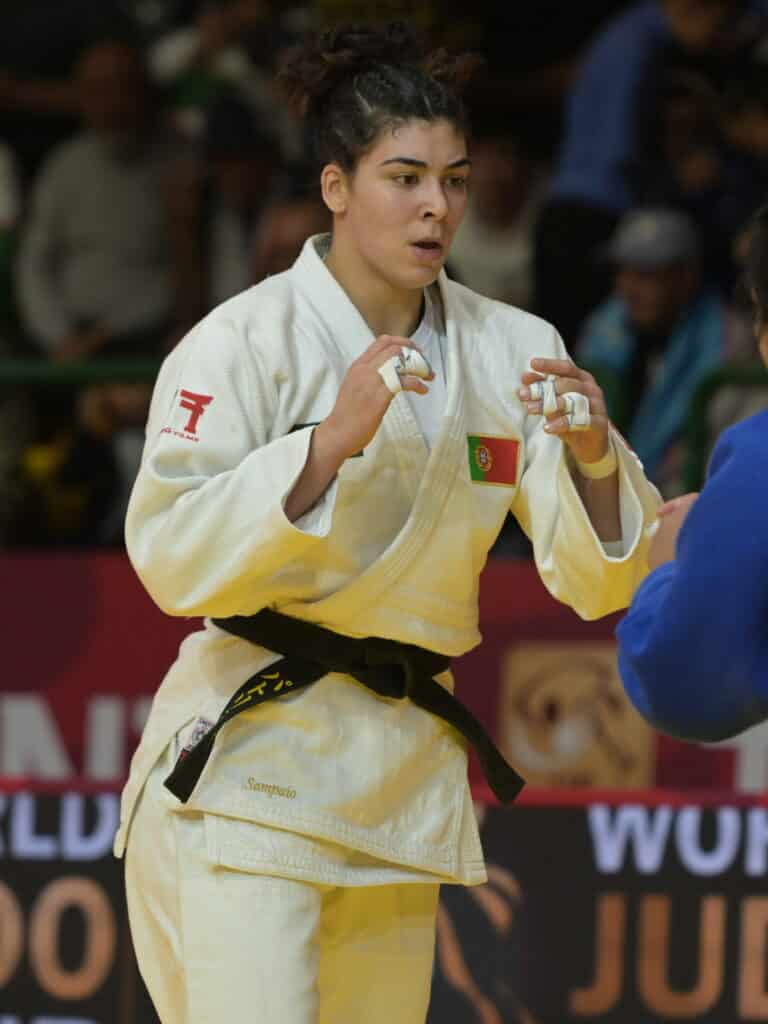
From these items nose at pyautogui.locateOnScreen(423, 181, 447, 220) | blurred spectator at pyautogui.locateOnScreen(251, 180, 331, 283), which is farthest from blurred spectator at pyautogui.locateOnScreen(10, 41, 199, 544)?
nose at pyautogui.locateOnScreen(423, 181, 447, 220)

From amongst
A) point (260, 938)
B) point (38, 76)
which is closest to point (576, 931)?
point (260, 938)

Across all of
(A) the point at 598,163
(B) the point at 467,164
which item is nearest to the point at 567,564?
(B) the point at 467,164

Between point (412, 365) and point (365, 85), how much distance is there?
67cm

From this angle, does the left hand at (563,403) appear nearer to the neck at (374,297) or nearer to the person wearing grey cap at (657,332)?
the neck at (374,297)

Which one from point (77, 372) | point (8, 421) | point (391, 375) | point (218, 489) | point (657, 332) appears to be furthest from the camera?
point (8, 421)

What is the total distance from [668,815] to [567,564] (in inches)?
56.4

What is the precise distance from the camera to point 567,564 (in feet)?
12.0

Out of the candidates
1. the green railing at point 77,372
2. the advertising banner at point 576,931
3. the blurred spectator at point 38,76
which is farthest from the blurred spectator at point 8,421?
the advertising banner at point 576,931

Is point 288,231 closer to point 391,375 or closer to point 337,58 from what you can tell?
point 337,58

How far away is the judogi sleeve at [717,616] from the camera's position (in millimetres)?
2580

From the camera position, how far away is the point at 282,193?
7492 millimetres

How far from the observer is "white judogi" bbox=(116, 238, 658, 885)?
3447 millimetres

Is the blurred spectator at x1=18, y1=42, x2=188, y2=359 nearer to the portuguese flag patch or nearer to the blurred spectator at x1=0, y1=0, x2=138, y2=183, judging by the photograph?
the blurred spectator at x1=0, y1=0, x2=138, y2=183

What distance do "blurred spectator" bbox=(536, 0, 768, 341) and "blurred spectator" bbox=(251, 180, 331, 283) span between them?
917 mm
